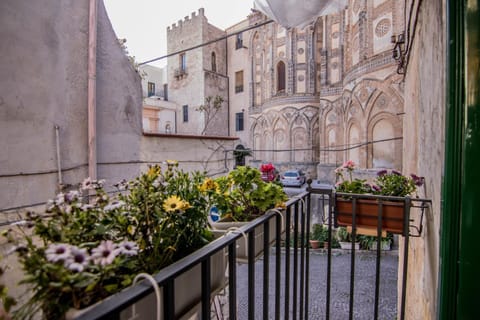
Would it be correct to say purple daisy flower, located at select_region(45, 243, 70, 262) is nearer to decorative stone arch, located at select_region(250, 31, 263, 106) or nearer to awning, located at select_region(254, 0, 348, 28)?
awning, located at select_region(254, 0, 348, 28)

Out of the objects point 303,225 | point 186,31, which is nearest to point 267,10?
point 303,225

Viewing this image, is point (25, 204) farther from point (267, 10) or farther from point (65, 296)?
point (267, 10)

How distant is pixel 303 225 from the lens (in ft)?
5.14

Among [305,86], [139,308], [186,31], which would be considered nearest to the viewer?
[139,308]

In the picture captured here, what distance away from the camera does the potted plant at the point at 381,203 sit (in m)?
1.79

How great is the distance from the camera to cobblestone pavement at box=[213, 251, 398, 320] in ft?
16.6

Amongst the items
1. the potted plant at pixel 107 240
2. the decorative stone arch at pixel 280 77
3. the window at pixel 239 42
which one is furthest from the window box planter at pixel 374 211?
the window at pixel 239 42

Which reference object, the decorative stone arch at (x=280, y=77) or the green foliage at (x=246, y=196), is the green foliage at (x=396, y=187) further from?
the decorative stone arch at (x=280, y=77)

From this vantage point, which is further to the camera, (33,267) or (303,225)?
(303,225)

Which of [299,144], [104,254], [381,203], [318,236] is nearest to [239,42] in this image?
[299,144]

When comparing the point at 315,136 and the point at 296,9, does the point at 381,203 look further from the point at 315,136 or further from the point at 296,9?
the point at 315,136

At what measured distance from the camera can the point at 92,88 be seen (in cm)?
274

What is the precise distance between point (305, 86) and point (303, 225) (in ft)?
47.9

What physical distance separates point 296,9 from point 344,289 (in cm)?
590
